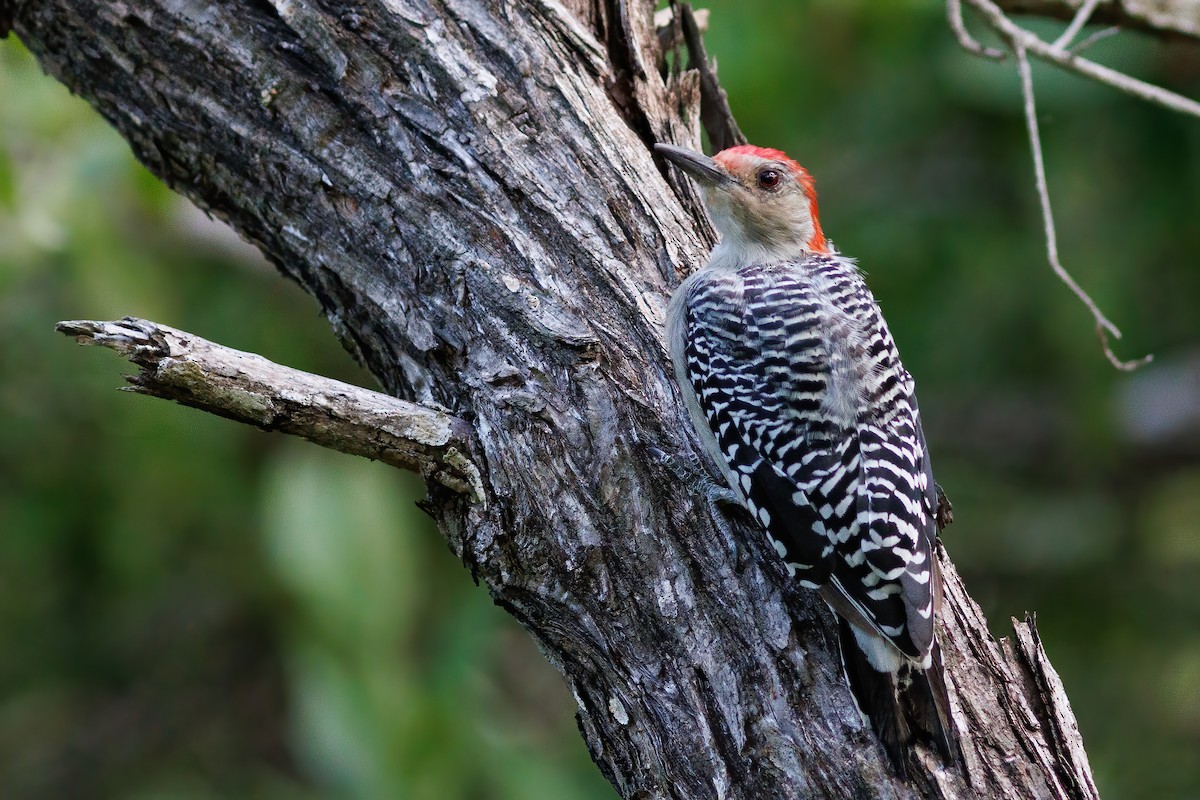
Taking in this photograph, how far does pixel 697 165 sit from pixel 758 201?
401 millimetres

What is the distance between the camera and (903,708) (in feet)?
9.45

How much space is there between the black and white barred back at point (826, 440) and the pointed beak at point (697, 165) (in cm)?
36

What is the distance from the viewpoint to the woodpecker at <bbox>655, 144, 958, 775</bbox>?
300 cm

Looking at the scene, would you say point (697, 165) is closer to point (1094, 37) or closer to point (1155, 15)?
point (1094, 37)

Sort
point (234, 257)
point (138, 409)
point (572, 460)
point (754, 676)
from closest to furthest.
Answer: point (754, 676)
point (572, 460)
point (138, 409)
point (234, 257)

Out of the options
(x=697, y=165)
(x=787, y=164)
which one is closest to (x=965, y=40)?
(x=787, y=164)

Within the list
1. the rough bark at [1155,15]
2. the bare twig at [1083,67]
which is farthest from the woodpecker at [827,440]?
the rough bark at [1155,15]

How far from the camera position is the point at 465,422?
319cm

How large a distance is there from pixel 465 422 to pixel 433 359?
31 centimetres

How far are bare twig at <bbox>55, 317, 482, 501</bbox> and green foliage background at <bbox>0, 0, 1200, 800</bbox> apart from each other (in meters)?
3.00

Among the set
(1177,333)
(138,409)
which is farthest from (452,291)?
(1177,333)

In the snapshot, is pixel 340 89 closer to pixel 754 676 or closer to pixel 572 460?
pixel 572 460

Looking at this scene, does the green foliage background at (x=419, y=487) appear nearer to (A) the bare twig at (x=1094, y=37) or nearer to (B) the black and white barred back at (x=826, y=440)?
(A) the bare twig at (x=1094, y=37)

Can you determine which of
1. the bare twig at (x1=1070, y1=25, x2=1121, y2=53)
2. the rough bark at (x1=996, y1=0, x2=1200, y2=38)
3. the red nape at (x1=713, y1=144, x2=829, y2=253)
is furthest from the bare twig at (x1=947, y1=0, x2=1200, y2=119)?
the red nape at (x1=713, y1=144, x2=829, y2=253)
